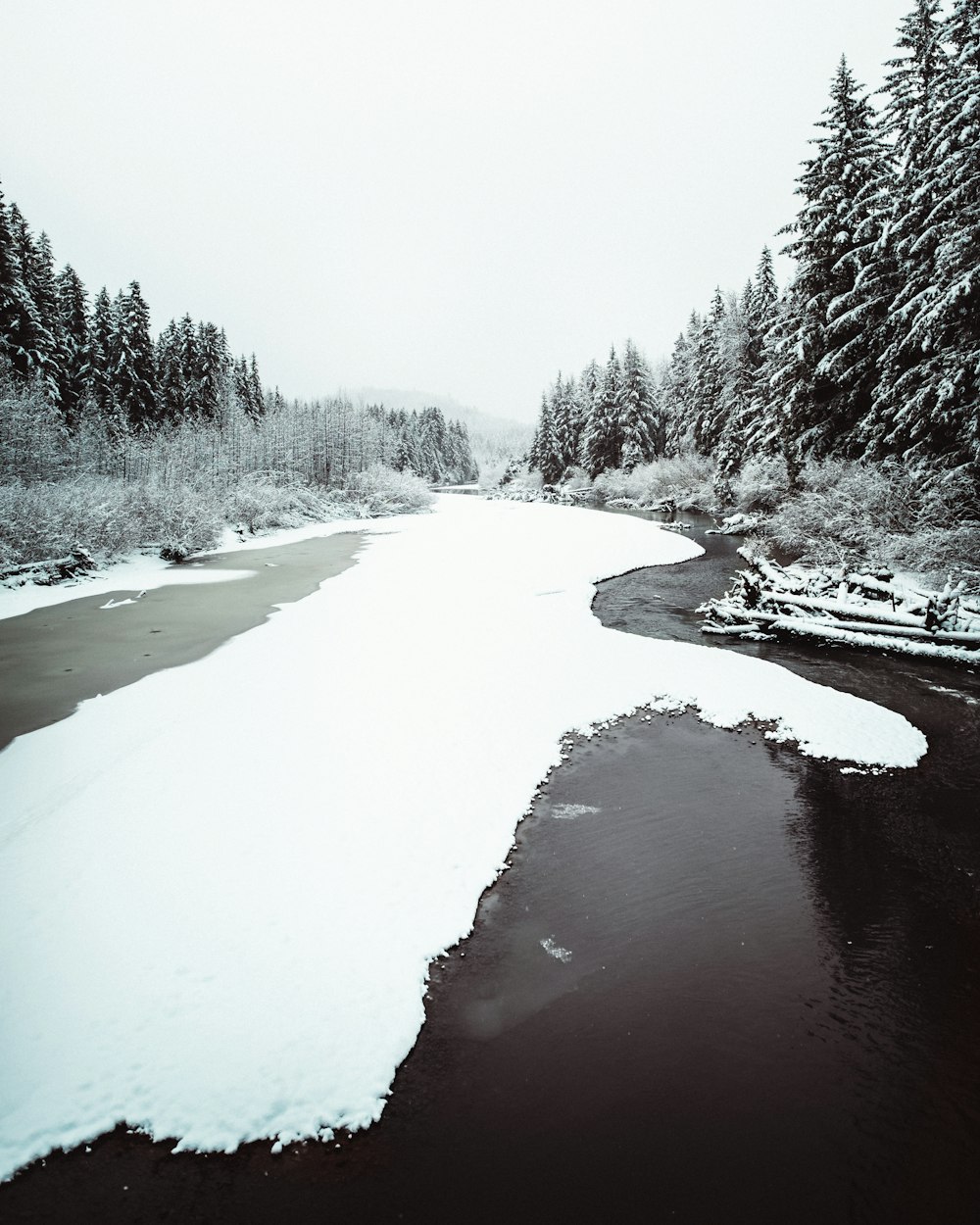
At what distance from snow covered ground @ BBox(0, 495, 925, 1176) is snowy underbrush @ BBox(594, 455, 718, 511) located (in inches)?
1333

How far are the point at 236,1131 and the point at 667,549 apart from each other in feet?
77.5

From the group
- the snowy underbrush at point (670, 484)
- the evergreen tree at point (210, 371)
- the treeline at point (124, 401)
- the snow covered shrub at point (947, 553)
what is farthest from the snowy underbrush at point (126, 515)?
the snowy underbrush at point (670, 484)

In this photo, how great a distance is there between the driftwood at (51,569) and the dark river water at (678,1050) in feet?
62.2

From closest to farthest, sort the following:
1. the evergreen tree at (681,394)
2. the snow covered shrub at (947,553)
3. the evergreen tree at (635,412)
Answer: the snow covered shrub at (947,553), the evergreen tree at (681,394), the evergreen tree at (635,412)

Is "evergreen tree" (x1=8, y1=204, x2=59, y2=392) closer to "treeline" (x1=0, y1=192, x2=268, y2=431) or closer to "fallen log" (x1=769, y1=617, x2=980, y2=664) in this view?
"treeline" (x1=0, y1=192, x2=268, y2=431)

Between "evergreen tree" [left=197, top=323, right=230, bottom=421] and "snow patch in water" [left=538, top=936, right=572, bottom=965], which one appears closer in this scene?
"snow patch in water" [left=538, top=936, right=572, bottom=965]

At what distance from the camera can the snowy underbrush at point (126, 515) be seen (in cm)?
1875

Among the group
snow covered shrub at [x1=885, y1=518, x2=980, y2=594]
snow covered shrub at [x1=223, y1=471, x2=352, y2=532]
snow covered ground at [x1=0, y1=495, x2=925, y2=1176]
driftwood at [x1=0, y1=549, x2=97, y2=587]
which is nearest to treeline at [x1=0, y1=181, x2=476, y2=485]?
snow covered shrub at [x1=223, y1=471, x2=352, y2=532]

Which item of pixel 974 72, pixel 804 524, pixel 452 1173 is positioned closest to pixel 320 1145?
pixel 452 1173

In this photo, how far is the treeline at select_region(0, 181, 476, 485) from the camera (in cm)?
3011

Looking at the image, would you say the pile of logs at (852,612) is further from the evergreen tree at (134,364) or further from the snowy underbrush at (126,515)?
the evergreen tree at (134,364)

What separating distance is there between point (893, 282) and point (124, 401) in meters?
50.3

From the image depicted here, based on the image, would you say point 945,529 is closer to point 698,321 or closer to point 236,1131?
point 236,1131

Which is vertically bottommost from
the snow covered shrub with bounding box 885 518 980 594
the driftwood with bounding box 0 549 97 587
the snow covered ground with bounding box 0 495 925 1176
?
the snow covered ground with bounding box 0 495 925 1176
